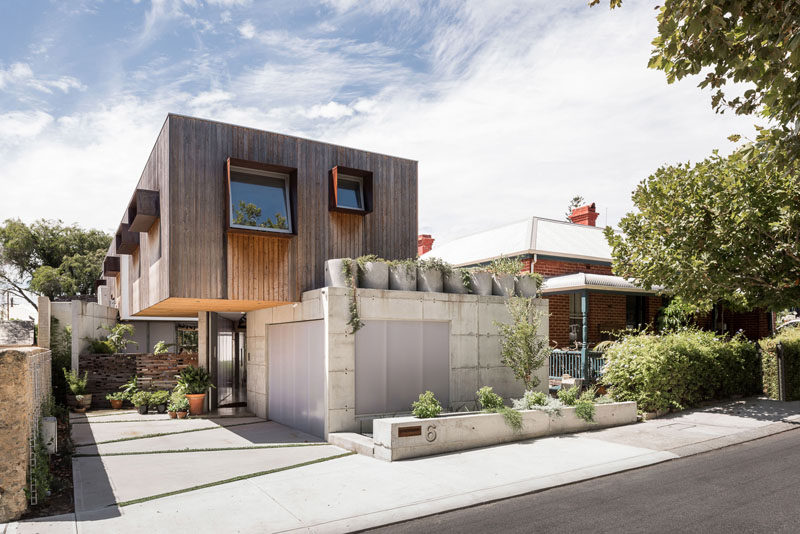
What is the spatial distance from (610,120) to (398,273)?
18.6 ft

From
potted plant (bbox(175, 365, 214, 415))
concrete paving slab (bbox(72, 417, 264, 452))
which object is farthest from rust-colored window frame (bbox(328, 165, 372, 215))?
potted plant (bbox(175, 365, 214, 415))

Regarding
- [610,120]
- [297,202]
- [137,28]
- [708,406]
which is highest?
[137,28]

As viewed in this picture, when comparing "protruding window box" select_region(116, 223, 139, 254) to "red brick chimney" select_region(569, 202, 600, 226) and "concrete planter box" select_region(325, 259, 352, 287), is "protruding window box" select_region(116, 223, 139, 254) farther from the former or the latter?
"red brick chimney" select_region(569, 202, 600, 226)

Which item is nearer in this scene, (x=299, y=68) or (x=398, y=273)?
(x=299, y=68)

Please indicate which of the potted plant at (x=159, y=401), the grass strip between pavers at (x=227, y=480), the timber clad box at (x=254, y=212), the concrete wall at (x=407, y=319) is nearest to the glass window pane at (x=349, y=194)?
the timber clad box at (x=254, y=212)

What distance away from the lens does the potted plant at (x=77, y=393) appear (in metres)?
15.5

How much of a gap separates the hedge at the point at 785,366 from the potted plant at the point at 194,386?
15609 millimetres

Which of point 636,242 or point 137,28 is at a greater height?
point 137,28

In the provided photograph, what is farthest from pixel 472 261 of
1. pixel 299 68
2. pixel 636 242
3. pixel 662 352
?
pixel 299 68

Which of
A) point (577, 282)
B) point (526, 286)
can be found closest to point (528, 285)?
point (526, 286)

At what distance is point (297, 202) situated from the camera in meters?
12.1

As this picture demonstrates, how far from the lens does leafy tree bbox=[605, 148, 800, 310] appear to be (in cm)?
1193

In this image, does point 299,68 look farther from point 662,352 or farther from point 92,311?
point 92,311

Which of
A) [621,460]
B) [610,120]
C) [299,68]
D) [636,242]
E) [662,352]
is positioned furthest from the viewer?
[636,242]
